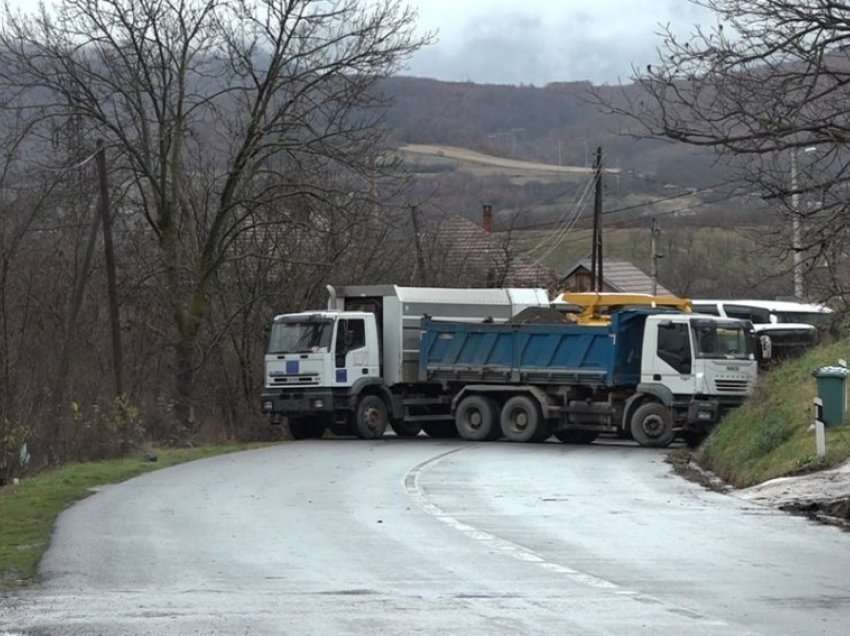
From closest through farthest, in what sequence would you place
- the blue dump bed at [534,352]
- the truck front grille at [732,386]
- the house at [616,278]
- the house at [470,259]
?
the truck front grille at [732,386] < the blue dump bed at [534,352] < the house at [470,259] < the house at [616,278]

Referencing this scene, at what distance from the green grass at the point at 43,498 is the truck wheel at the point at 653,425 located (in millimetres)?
8665

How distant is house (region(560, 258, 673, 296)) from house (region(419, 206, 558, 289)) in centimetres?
1581

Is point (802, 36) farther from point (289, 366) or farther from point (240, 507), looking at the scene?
point (289, 366)

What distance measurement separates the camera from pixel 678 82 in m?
16.1

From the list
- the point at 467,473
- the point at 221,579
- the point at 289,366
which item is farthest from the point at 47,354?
the point at 221,579

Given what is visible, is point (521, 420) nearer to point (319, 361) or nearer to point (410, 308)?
point (410, 308)

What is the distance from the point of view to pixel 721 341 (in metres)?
33.1

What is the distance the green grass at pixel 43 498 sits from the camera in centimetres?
1286

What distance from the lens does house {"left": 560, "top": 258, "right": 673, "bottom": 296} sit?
78062 millimetres

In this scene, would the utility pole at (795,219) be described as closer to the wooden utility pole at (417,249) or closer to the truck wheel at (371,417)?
the truck wheel at (371,417)

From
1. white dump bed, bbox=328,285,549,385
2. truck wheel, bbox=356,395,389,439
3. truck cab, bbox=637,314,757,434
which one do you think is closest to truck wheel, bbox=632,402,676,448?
truck cab, bbox=637,314,757,434

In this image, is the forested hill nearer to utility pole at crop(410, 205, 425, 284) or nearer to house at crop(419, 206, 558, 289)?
house at crop(419, 206, 558, 289)

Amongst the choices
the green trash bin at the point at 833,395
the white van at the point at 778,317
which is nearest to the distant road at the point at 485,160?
the white van at the point at 778,317

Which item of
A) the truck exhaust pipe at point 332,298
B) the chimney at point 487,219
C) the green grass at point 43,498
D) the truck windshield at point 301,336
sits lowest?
the green grass at point 43,498
